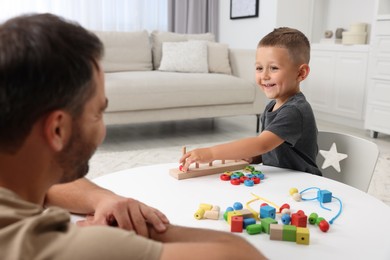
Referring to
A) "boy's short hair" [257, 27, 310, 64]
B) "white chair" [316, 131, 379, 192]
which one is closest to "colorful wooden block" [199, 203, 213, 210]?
"white chair" [316, 131, 379, 192]

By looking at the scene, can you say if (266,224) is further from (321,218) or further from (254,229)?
(321,218)

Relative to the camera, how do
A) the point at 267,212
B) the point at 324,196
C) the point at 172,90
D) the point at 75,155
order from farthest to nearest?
1. the point at 172,90
2. the point at 324,196
3. the point at 267,212
4. the point at 75,155

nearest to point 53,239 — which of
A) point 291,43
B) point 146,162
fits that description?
point 291,43

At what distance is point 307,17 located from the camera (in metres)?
4.93

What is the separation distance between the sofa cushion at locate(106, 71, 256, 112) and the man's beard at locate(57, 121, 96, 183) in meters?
2.85

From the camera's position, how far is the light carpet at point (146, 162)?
276 cm

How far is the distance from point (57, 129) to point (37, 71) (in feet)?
0.27

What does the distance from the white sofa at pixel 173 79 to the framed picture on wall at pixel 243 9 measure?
0.74 metres

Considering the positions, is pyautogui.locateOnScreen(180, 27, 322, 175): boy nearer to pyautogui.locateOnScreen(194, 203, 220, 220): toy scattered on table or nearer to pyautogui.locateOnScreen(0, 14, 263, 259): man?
pyautogui.locateOnScreen(194, 203, 220, 220): toy scattered on table

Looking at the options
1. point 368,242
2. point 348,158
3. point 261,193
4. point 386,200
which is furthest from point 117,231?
point 386,200

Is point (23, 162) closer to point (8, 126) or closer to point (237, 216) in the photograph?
point (8, 126)

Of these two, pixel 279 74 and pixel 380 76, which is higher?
pixel 279 74

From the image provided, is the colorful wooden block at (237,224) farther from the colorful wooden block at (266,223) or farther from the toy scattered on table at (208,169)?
the toy scattered on table at (208,169)

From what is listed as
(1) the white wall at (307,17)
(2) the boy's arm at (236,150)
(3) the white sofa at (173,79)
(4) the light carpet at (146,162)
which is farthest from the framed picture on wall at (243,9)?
(2) the boy's arm at (236,150)
